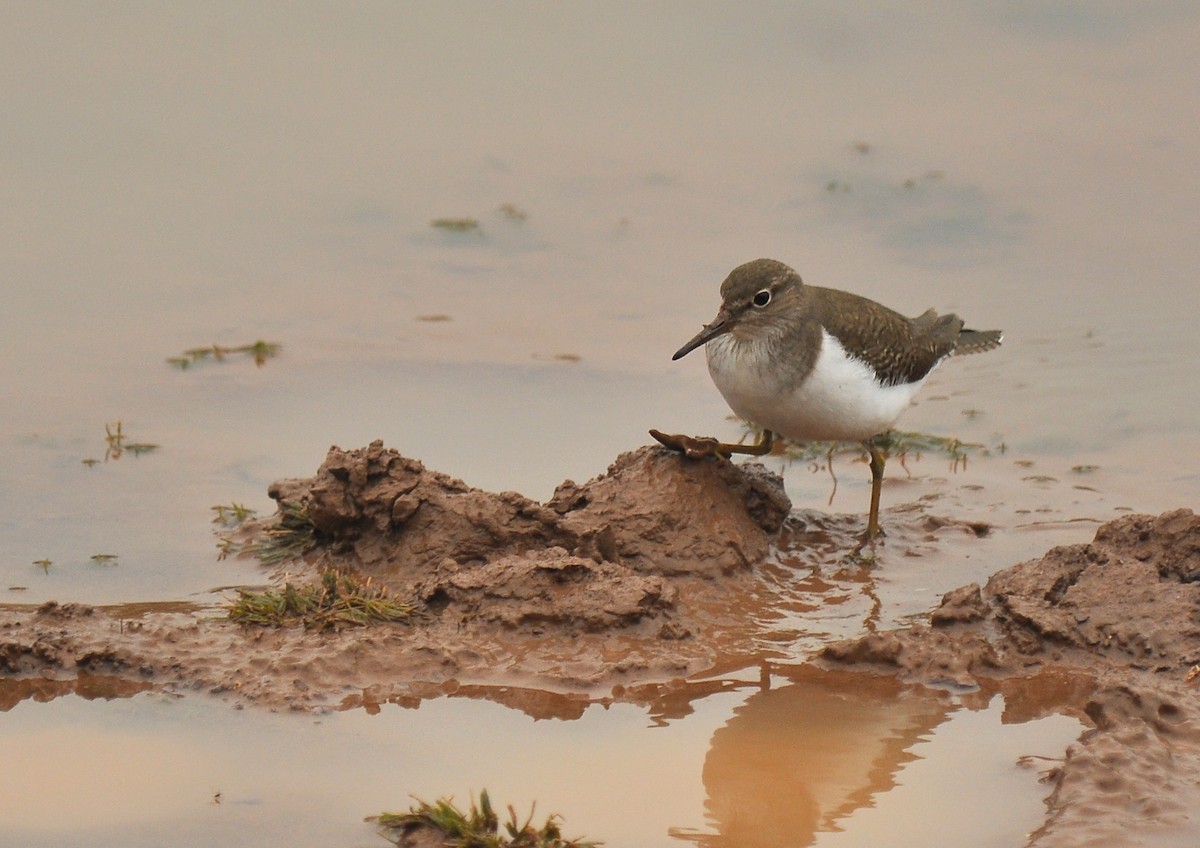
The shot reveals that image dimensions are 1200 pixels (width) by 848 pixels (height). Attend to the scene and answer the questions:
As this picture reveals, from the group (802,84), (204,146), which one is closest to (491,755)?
(204,146)

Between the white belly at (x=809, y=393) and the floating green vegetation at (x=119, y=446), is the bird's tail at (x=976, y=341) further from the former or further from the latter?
the floating green vegetation at (x=119, y=446)

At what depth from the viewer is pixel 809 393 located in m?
7.38

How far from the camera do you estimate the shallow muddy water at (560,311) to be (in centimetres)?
529

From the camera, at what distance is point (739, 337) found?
7523 millimetres

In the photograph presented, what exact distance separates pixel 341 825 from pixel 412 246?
320 inches

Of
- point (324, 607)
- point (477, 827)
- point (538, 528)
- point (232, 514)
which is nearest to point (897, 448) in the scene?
point (538, 528)

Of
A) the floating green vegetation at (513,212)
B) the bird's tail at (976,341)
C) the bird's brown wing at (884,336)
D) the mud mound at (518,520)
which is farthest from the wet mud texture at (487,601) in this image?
the floating green vegetation at (513,212)

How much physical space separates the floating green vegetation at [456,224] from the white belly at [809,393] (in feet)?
17.7

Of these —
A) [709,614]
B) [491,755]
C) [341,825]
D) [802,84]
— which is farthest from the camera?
[802,84]

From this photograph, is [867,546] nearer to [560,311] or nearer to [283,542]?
[283,542]

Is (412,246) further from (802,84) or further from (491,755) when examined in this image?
(491,755)

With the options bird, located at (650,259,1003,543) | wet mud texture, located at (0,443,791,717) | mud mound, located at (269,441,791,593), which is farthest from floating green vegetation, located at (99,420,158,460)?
bird, located at (650,259,1003,543)

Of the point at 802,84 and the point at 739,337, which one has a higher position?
the point at 802,84

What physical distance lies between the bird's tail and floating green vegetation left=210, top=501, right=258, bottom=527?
4.36 m
